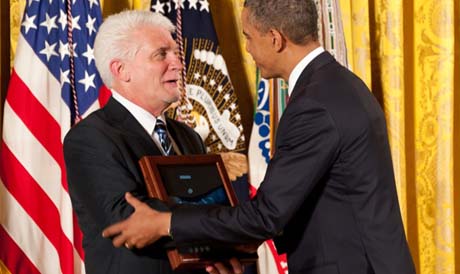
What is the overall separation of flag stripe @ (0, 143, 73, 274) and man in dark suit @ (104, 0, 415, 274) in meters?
1.47

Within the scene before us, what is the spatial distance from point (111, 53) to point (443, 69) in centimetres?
234

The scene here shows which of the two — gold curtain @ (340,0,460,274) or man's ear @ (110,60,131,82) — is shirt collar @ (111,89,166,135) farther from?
gold curtain @ (340,0,460,274)

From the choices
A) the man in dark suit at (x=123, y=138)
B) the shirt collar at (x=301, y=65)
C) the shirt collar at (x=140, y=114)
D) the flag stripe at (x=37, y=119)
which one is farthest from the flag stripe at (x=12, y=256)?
the shirt collar at (x=301, y=65)

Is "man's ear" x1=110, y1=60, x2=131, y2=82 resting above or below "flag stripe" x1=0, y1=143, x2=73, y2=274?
above

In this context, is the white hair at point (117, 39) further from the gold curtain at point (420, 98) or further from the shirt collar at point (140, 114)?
the gold curtain at point (420, 98)

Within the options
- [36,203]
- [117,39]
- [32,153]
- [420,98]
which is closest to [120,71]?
[117,39]

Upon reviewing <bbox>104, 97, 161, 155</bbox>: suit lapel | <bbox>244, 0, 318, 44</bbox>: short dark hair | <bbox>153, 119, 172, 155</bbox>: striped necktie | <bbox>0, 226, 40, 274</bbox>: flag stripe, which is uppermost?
<bbox>244, 0, 318, 44</bbox>: short dark hair

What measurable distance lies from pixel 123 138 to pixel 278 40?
0.55m

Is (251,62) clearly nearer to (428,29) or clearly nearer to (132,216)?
(428,29)

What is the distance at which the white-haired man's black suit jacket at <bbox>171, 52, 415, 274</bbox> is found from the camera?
239 centimetres

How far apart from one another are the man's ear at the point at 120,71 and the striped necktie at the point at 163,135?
6.8 inches

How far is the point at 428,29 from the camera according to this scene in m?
4.63

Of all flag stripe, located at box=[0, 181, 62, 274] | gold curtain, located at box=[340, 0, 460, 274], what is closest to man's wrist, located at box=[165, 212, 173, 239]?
flag stripe, located at box=[0, 181, 62, 274]

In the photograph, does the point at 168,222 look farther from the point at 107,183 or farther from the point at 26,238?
the point at 26,238
